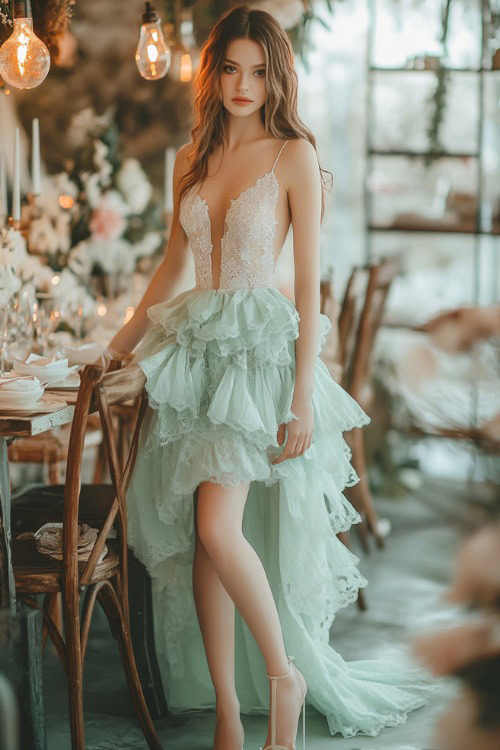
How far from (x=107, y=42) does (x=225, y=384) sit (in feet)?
11.8

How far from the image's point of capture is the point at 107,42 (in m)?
5.29

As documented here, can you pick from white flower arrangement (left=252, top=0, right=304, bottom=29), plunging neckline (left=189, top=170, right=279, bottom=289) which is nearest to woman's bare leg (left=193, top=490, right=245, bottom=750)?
plunging neckline (left=189, top=170, right=279, bottom=289)

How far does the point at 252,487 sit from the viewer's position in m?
2.69

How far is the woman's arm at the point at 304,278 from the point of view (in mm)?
2357

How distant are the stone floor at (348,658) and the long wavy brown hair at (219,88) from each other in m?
1.07

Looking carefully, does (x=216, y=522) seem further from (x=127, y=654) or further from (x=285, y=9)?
(x=285, y=9)

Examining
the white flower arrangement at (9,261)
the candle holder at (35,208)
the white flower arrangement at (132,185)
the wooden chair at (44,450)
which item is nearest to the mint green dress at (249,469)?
the white flower arrangement at (9,261)

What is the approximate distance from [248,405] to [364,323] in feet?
5.77

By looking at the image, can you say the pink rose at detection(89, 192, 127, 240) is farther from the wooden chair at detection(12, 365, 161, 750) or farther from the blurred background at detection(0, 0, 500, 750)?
the wooden chair at detection(12, 365, 161, 750)

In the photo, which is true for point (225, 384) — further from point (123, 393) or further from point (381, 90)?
point (381, 90)

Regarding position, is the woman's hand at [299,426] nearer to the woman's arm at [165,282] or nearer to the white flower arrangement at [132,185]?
the woman's arm at [165,282]

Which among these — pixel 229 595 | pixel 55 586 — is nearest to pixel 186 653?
pixel 229 595

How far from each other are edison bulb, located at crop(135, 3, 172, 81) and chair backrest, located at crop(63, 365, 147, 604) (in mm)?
1332

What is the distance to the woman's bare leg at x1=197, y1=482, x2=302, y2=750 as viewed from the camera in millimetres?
2312
